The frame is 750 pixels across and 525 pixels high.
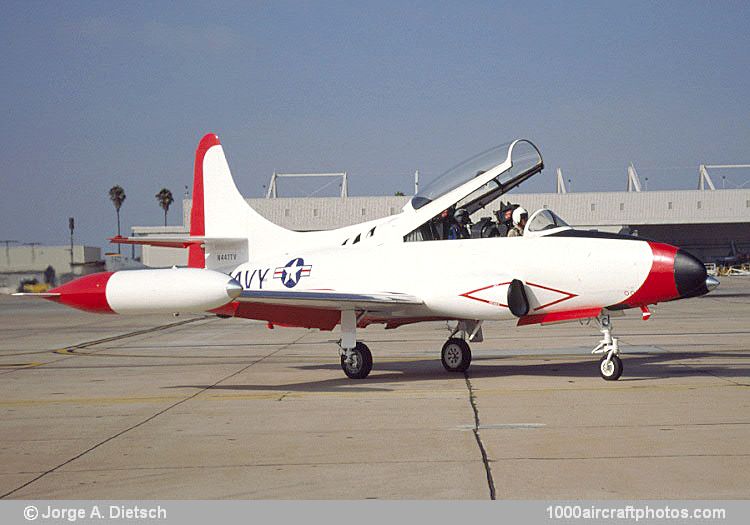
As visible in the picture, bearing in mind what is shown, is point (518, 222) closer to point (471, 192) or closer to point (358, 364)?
point (471, 192)

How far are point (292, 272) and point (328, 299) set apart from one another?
219 centimetres

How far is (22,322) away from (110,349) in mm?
16298

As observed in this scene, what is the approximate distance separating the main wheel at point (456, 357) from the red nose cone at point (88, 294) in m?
5.32

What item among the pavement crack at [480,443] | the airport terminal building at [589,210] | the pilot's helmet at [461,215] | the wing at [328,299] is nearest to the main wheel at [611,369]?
the pavement crack at [480,443]

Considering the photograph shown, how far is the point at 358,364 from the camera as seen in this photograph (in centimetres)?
1388

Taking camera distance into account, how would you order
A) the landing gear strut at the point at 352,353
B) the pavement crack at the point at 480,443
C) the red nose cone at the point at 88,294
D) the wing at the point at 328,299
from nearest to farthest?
the pavement crack at the point at 480,443 < the red nose cone at the point at 88,294 < the wing at the point at 328,299 < the landing gear strut at the point at 352,353

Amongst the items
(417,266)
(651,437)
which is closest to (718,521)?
(651,437)

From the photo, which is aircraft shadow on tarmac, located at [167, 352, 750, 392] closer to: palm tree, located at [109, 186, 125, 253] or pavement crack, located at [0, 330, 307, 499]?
pavement crack, located at [0, 330, 307, 499]

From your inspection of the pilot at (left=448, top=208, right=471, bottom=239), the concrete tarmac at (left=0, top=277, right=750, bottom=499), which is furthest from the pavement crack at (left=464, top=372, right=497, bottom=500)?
the pilot at (left=448, top=208, right=471, bottom=239)

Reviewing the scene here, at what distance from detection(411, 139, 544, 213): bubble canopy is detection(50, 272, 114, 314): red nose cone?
197 inches

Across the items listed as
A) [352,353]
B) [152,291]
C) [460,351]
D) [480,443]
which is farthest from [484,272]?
[480,443]

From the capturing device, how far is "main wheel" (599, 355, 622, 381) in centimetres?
1250

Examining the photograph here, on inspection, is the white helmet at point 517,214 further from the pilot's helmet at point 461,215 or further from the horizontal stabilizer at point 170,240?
the horizontal stabilizer at point 170,240

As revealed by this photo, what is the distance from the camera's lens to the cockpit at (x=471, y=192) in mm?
14000
